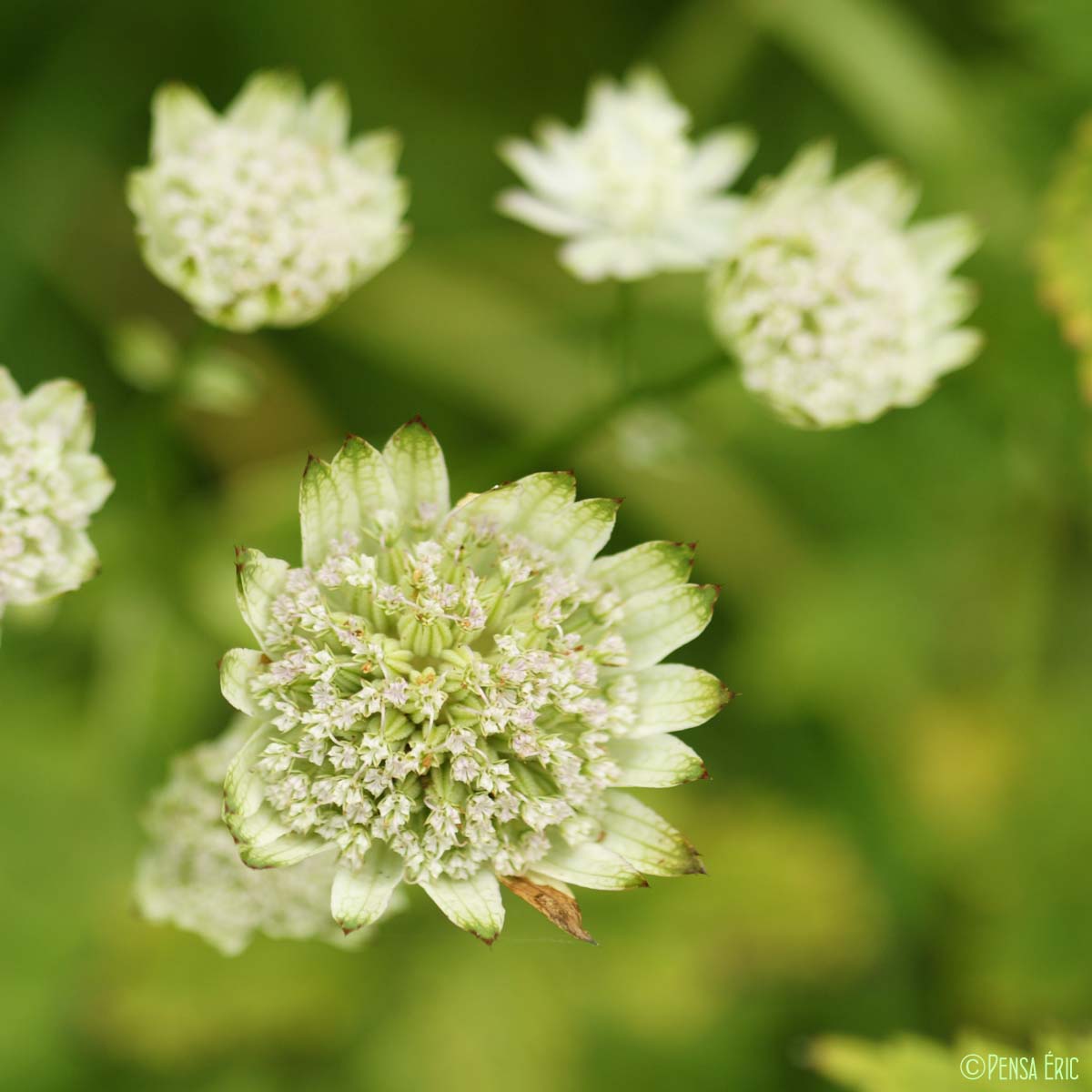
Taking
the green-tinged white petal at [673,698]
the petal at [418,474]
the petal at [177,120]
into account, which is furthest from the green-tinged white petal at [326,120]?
the green-tinged white petal at [673,698]

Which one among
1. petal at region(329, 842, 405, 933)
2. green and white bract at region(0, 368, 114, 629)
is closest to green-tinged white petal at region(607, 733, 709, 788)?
petal at region(329, 842, 405, 933)

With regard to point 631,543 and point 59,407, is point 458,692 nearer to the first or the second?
point 59,407

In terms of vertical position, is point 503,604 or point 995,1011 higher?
point 503,604

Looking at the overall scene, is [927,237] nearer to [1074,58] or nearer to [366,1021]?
[1074,58]

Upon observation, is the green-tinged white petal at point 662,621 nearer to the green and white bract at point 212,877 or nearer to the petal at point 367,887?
the petal at point 367,887

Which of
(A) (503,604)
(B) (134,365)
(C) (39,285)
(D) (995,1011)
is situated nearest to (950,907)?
(D) (995,1011)

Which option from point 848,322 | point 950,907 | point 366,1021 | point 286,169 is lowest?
point 366,1021

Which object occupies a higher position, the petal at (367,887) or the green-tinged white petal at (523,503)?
the green-tinged white petal at (523,503)
